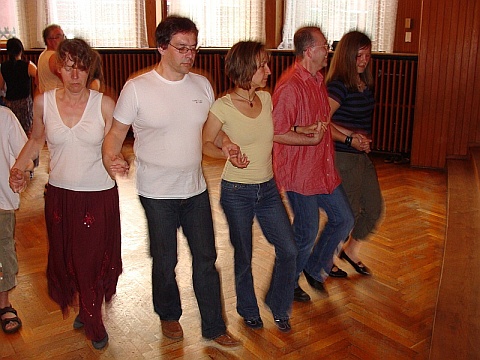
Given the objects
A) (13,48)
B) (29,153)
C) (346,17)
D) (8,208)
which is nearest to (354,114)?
(29,153)

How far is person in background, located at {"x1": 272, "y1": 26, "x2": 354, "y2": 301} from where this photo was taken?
120 inches

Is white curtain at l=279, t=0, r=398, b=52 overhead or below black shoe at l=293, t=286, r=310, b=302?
overhead

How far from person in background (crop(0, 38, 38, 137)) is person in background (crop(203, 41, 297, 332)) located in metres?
3.85

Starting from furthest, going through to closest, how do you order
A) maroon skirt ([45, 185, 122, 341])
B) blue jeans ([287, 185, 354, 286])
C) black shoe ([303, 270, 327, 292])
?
black shoe ([303, 270, 327, 292]), blue jeans ([287, 185, 354, 286]), maroon skirt ([45, 185, 122, 341])

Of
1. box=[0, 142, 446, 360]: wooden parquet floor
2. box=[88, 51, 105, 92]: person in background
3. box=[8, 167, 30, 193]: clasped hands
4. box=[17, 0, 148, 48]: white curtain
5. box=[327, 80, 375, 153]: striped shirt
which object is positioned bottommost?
box=[0, 142, 446, 360]: wooden parquet floor

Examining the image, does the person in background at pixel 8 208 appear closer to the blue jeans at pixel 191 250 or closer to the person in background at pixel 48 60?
the blue jeans at pixel 191 250

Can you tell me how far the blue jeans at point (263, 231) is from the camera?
288 centimetres

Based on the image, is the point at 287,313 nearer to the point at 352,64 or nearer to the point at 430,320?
the point at 430,320

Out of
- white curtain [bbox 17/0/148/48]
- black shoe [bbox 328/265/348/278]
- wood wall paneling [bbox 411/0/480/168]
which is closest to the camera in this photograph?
black shoe [bbox 328/265/348/278]

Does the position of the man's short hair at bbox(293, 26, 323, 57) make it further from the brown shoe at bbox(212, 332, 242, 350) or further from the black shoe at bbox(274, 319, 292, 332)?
the brown shoe at bbox(212, 332, 242, 350)

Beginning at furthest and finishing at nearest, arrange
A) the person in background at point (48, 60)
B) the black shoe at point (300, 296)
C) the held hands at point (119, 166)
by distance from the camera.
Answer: the person in background at point (48, 60) < the black shoe at point (300, 296) < the held hands at point (119, 166)

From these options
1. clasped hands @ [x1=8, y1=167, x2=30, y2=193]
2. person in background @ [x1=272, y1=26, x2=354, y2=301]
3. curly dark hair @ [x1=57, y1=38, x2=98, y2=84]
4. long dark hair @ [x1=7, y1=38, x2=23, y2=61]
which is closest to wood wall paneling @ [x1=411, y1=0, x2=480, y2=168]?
person in background @ [x1=272, y1=26, x2=354, y2=301]

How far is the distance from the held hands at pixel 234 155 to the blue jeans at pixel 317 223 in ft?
2.10

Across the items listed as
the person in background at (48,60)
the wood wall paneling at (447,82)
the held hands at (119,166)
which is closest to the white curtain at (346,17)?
the wood wall paneling at (447,82)
